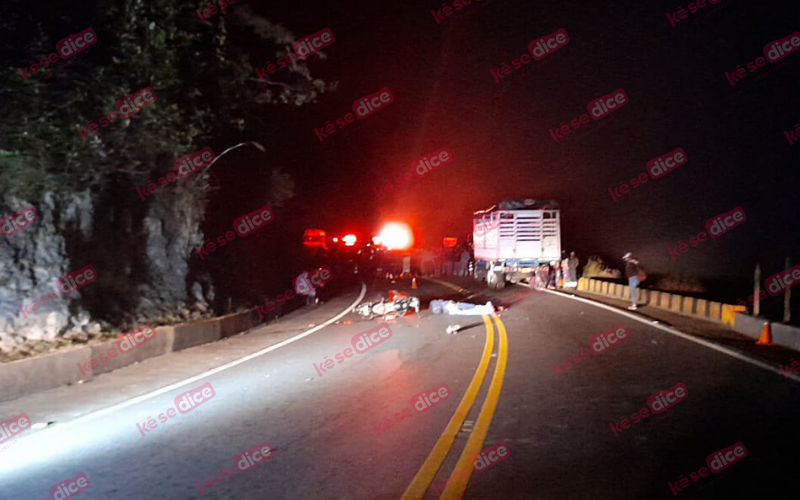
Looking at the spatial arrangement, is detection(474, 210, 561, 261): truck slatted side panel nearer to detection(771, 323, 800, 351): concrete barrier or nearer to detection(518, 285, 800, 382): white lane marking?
detection(518, 285, 800, 382): white lane marking

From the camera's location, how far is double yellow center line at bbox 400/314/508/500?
562cm

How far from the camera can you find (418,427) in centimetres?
759

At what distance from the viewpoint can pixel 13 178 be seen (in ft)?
42.2

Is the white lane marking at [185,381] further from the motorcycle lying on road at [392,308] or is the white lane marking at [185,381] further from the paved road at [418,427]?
the motorcycle lying on road at [392,308]

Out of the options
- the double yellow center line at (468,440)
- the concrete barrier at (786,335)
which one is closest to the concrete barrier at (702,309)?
the concrete barrier at (786,335)

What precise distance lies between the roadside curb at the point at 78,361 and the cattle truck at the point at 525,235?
14598mm

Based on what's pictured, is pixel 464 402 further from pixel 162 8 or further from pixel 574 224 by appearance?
pixel 574 224

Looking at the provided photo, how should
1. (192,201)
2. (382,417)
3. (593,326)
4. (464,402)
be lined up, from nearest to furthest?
1. (382,417)
2. (464,402)
3. (593,326)
4. (192,201)

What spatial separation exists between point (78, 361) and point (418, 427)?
687 centimetres

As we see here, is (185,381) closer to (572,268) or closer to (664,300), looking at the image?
(664,300)

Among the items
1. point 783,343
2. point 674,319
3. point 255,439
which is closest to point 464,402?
point 255,439

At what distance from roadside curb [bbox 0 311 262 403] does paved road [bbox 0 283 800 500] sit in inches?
11.9

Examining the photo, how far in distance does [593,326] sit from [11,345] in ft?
40.3

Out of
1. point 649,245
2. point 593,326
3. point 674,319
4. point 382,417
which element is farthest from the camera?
point 649,245
